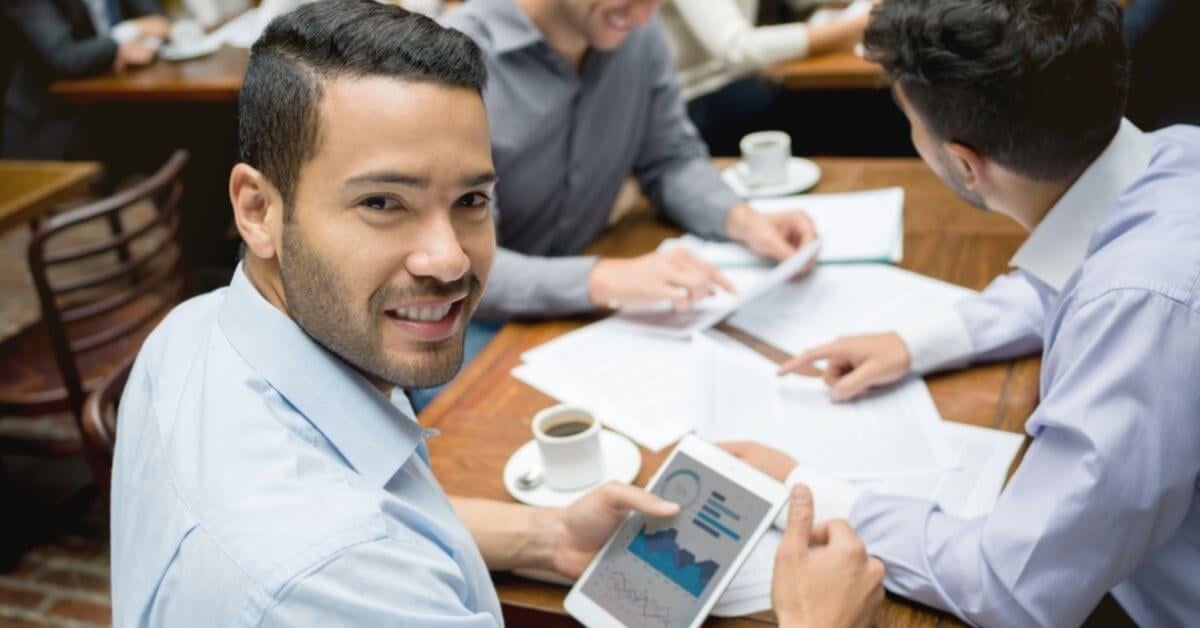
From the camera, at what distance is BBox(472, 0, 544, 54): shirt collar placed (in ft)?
5.67

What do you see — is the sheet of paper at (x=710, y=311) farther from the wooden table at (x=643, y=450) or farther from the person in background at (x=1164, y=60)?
the person in background at (x=1164, y=60)

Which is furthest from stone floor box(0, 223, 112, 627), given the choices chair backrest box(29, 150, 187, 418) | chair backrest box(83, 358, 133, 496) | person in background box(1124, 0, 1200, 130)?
person in background box(1124, 0, 1200, 130)

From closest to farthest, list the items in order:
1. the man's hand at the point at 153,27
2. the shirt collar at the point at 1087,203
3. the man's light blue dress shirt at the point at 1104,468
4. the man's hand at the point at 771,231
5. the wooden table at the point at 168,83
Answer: the man's light blue dress shirt at the point at 1104,468, the shirt collar at the point at 1087,203, the man's hand at the point at 771,231, the wooden table at the point at 168,83, the man's hand at the point at 153,27

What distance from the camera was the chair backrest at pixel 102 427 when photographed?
1.25m

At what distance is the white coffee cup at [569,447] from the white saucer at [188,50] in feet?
9.17

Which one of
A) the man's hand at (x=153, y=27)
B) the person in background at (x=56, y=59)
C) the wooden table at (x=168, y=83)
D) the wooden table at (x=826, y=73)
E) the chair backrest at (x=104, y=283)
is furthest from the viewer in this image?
the man's hand at (x=153, y=27)

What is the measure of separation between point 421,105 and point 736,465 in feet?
1.62

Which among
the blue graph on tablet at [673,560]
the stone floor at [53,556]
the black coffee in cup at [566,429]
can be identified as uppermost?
the blue graph on tablet at [673,560]

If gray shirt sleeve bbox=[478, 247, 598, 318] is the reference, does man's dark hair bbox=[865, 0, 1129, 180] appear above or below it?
above

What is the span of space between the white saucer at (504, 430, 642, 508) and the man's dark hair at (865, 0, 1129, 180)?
550 millimetres

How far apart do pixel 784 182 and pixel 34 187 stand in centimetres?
178

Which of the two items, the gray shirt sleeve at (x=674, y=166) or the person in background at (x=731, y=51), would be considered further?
the person in background at (x=731, y=51)

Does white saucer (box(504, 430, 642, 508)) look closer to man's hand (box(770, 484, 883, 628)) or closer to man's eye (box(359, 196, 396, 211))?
man's hand (box(770, 484, 883, 628))

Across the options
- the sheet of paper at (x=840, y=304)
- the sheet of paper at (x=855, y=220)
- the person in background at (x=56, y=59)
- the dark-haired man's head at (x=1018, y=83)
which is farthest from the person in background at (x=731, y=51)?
the person in background at (x=56, y=59)
